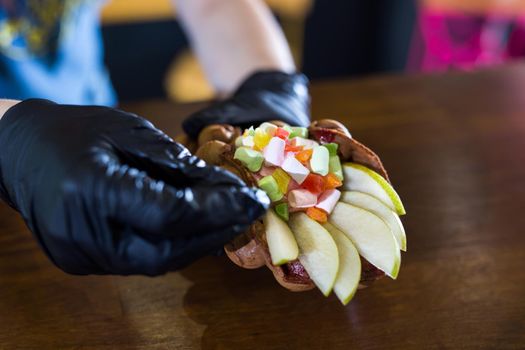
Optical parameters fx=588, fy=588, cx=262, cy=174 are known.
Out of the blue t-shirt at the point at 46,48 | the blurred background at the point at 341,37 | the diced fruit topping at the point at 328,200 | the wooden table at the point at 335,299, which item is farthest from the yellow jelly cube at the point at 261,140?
the blurred background at the point at 341,37

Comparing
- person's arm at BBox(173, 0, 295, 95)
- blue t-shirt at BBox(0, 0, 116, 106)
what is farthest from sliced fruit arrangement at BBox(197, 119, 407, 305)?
blue t-shirt at BBox(0, 0, 116, 106)

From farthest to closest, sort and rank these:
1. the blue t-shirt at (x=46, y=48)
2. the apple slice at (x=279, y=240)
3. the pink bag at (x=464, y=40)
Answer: the pink bag at (x=464, y=40)
the blue t-shirt at (x=46, y=48)
the apple slice at (x=279, y=240)

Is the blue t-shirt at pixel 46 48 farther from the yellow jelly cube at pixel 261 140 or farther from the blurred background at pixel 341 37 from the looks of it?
the blurred background at pixel 341 37

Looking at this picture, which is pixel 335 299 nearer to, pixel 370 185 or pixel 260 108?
pixel 370 185

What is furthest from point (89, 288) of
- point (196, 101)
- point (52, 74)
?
point (52, 74)

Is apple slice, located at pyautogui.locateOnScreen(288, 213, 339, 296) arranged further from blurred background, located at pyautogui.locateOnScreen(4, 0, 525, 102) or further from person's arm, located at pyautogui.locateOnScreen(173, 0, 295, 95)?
blurred background, located at pyautogui.locateOnScreen(4, 0, 525, 102)

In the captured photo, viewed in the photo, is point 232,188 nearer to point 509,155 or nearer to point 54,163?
point 54,163
